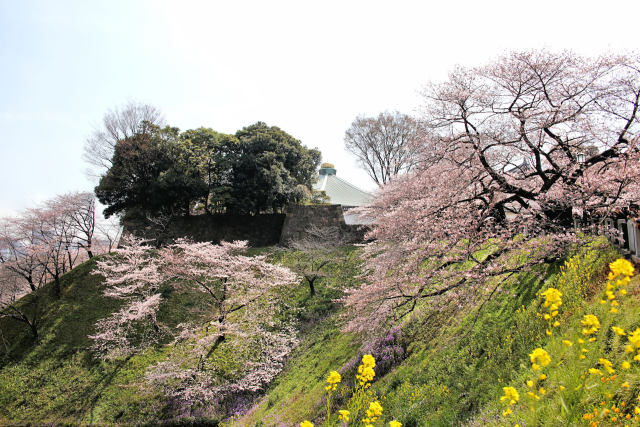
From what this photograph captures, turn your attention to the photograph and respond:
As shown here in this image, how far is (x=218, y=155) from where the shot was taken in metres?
22.1

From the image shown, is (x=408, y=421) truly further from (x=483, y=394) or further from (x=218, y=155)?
(x=218, y=155)

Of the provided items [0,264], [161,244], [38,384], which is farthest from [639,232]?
[0,264]

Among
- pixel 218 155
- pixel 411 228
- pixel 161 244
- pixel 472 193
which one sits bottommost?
pixel 411 228

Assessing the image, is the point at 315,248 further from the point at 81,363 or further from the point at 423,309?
the point at 81,363

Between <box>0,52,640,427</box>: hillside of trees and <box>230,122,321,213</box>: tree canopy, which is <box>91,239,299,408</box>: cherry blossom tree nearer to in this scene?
<box>0,52,640,427</box>: hillside of trees

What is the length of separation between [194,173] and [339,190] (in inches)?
494

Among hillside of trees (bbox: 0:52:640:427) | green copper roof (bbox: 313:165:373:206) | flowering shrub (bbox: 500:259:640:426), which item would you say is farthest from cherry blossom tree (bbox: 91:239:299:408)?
green copper roof (bbox: 313:165:373:206)

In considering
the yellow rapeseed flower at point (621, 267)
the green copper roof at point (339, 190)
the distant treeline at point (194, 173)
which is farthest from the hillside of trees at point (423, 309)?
the green copper roof at point (339, 190)

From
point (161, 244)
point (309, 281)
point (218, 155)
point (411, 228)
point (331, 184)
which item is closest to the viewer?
point (411, 228)

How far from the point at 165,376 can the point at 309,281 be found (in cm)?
698

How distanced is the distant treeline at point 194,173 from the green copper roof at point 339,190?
661 centimetres

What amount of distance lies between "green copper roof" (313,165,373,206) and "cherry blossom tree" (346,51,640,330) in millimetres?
20534

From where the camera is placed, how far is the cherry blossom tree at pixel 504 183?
Answer: 573cm

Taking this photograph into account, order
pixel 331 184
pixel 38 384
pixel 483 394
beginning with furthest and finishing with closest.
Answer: pixel 331 184
pixel 38 384
pixel 483 394
